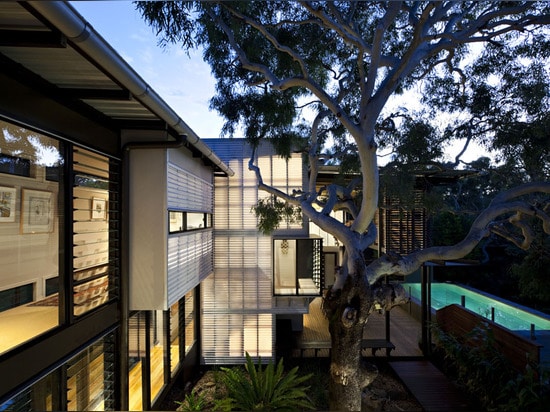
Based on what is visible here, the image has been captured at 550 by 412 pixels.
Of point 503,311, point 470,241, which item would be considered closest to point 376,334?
point 503,311

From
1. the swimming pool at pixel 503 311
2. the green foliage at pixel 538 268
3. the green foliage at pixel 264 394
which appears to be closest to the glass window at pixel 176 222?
the green foliage at pixel 264 394

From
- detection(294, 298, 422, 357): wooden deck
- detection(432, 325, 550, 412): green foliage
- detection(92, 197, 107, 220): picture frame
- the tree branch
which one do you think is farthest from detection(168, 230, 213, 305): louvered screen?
detection(432, 325, 550, 412): green foliage

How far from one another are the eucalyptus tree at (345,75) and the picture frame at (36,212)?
3.20 m

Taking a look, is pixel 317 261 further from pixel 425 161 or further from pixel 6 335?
pixel 6 335

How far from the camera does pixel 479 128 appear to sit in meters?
6.73

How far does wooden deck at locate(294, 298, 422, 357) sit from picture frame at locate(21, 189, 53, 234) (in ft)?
22.5

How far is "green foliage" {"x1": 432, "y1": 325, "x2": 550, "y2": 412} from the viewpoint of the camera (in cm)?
480

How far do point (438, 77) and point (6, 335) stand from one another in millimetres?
8732

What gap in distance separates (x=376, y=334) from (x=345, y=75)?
25.3ft

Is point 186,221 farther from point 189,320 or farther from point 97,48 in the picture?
point 97,48

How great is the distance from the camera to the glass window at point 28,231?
2.73m

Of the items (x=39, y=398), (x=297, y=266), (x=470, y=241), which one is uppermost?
(x=470, y=241)

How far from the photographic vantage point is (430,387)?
21.4ft

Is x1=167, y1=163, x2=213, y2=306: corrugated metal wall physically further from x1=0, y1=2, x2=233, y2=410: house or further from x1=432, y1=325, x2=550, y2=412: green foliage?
x1=432, y1=325, x2=550, y2=412: green foliage
